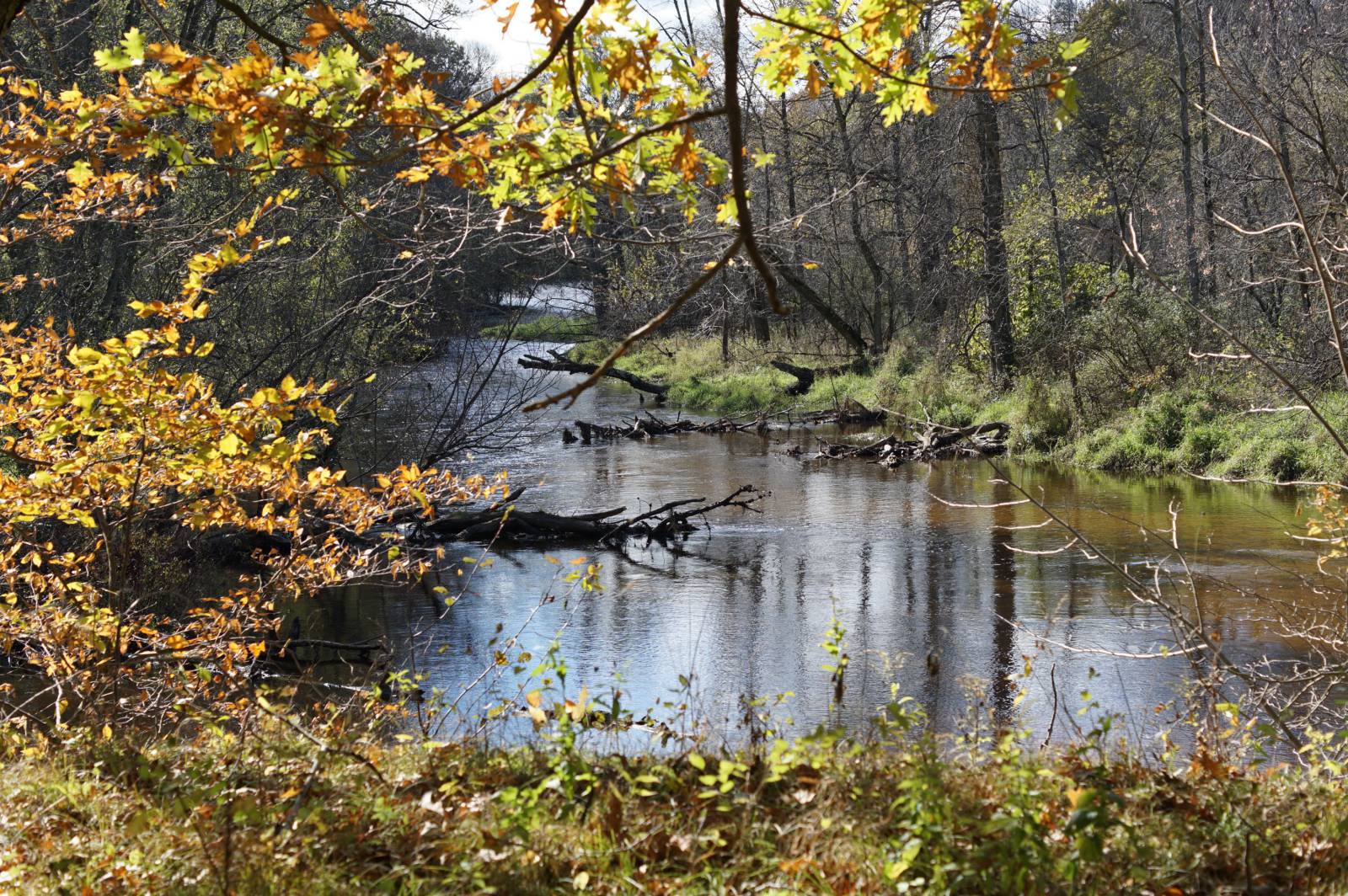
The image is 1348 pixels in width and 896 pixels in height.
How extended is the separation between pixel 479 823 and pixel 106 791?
4.71ft

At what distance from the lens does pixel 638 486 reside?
16109 mm

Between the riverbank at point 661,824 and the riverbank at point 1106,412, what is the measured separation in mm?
7221

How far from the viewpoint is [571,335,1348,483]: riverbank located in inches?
603

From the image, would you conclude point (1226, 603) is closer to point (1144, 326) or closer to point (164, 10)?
point (1144, 326)

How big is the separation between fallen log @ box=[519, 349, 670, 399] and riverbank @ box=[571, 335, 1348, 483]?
0.54 metres

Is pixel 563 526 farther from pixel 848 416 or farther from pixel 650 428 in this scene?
pixel 848 416

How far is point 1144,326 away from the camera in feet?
61.4

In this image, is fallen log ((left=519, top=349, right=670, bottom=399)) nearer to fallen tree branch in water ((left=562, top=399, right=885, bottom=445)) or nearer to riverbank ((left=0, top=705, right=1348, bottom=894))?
fallen tree branch in water ((left=562, top=399, right=885, bottom=445))

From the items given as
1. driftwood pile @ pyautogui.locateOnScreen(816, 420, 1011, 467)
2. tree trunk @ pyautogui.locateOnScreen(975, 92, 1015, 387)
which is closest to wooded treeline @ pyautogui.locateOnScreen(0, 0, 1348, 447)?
tree trunk @ pyautogui.locateOnScreen(975, 92, 1015, 387)

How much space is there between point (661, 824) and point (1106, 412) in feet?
54.0

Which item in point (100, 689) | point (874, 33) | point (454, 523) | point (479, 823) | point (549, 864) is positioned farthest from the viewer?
point (454, 523)

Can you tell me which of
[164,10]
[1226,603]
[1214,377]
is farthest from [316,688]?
Result: [1214,377]

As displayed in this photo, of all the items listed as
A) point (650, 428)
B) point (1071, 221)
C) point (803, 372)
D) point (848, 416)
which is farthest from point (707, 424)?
point (1071, 221)

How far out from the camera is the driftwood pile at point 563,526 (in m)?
13.1
